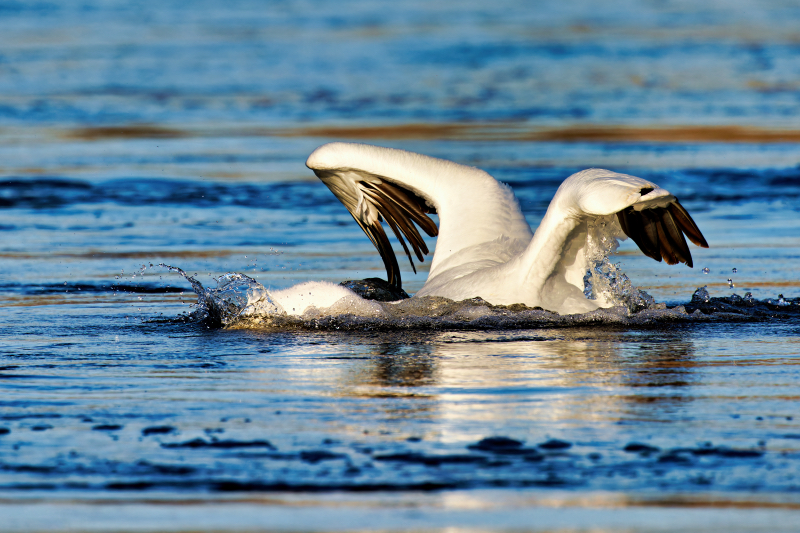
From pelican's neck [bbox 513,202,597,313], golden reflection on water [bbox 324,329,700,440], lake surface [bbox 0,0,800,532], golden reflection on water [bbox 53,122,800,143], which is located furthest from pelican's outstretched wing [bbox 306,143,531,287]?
golden reflection on water [bbox 53,122,800,143]

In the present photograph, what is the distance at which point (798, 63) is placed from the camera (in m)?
22.3

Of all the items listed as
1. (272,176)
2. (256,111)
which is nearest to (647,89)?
(256,111)

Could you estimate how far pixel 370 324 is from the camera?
26.7 feet

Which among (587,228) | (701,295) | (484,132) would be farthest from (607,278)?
(484,132)

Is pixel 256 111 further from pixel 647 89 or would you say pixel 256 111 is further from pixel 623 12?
pixel 623 12

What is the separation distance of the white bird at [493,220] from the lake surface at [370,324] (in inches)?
13.3

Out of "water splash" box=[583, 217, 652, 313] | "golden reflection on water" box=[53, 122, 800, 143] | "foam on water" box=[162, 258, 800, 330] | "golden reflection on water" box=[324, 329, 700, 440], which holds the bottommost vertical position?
"golden reflection on water" box=[324, 329, 700, 440]

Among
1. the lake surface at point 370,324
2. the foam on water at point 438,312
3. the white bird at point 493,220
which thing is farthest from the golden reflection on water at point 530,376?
the white bird at point 493,220

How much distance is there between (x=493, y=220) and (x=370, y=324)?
161cm

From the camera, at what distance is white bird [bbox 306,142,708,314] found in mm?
7398

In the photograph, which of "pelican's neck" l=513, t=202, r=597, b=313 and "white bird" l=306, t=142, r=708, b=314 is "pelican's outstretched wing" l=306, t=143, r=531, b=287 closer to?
"white bird" l=306, t=142, r=708, b=314

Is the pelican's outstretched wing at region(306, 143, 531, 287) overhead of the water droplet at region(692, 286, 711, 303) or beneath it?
overhead

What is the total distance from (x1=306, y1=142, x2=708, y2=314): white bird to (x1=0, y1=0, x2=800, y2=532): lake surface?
1.11ft

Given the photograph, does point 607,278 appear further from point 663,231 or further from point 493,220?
point 493,220
